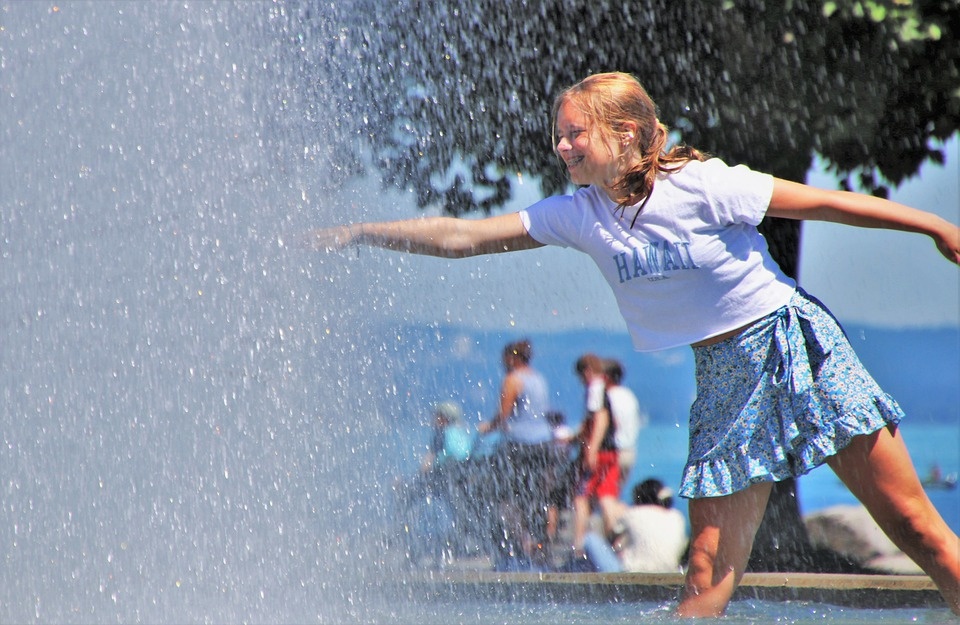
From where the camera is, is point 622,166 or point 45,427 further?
point 45,427

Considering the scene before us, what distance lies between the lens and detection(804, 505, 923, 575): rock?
5789mm

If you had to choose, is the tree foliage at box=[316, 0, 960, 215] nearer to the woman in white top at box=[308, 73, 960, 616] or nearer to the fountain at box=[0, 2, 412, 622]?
the fountain at box=[0, 2, 412, 622]

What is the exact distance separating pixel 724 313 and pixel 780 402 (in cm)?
23

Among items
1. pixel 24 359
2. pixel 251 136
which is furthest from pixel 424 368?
pixel 24 359

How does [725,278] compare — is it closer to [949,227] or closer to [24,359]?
[949,227]

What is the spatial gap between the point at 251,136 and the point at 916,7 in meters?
3.42

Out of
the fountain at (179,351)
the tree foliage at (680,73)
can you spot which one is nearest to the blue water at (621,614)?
the fountain at (179,351)

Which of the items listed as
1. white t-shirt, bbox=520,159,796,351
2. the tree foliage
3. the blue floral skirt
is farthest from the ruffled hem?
the tree foliage

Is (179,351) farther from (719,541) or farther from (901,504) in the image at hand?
(901,504)

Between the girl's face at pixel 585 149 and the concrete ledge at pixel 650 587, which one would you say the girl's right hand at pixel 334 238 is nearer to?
the girl's face at pixel 585 149

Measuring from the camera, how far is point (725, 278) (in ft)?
7.99

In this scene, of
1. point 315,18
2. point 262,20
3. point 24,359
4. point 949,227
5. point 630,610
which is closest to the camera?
point 949,227

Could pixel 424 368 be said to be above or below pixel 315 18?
below

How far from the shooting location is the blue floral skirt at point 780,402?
7.86ft
